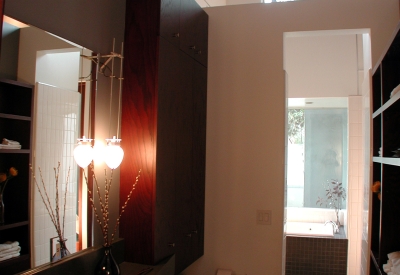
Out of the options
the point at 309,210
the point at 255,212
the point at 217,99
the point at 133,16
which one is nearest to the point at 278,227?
the point at 255,212

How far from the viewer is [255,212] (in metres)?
2.87

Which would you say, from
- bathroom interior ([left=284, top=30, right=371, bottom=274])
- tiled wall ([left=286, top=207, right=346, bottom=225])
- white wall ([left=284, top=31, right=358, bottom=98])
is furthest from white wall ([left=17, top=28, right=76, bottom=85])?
tiled wall ([left=286, top=207, right=346, bottom=225])

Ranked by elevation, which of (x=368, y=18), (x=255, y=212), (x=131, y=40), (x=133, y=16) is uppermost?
(x=368, y=18)

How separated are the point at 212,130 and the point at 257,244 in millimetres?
923

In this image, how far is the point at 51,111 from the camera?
164 cm

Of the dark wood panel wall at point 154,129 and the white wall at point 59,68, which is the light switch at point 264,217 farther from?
the white wall at point 59,68

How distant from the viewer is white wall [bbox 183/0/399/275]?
2.83m

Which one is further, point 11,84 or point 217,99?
point 217,99

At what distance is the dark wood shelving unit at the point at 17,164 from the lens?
1424mm

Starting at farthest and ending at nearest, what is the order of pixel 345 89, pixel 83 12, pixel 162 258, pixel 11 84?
pixel 345 89
pixel 162 258
pixel 83 12
pixel 11 84

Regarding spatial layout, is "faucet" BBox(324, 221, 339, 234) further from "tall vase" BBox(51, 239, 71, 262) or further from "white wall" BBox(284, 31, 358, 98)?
"tall vase" BBox(51, 239, 71, 262)

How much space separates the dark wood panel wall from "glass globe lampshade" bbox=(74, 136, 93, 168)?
1.16ft

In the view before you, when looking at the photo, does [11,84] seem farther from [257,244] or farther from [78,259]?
[257,244]

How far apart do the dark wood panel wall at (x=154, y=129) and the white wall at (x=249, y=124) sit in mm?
519
